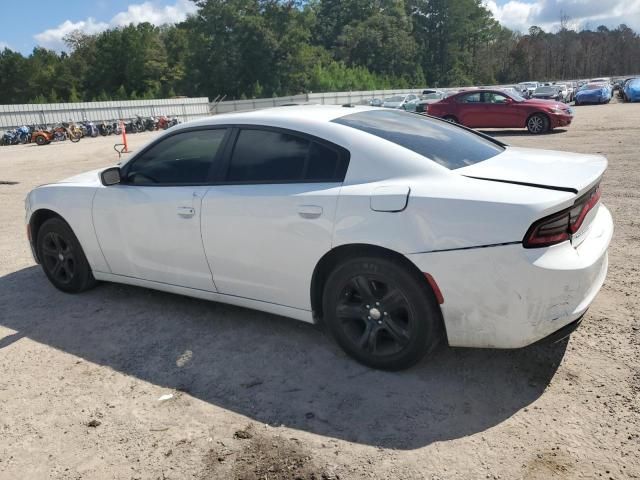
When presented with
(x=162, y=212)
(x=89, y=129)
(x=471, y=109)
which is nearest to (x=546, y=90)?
(x=471, y=109)

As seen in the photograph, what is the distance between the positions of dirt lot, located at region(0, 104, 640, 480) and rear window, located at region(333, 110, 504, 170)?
131cm

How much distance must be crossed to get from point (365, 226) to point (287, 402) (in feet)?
3.74

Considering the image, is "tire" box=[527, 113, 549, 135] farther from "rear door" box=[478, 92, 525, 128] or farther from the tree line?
the tree line

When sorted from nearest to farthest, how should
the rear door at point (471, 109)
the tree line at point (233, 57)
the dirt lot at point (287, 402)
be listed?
the dirt lot at point (287, 402), the rear door at point (471, 109), the tree line at point (233, 57)

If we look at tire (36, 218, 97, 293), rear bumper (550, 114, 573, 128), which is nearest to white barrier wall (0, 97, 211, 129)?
rear bumper (550, 114, 573, 128)

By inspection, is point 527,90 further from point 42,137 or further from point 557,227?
point 557,227

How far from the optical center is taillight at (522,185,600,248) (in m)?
2.78

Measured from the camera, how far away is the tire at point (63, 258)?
4.84 m

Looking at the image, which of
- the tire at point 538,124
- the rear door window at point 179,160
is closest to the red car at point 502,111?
the tire at point 538,124

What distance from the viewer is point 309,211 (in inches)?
133

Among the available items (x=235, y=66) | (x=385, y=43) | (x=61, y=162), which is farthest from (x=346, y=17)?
(x=61, y=162)

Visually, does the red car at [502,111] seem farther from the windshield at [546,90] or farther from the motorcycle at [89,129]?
the motorcycle at [89,129]

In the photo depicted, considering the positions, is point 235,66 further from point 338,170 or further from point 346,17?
point 338,170

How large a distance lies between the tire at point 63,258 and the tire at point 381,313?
2.60 metres
